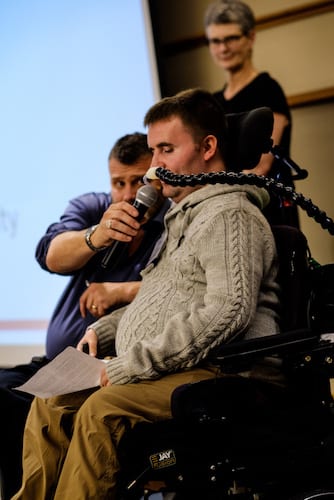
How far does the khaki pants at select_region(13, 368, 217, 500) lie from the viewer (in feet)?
5.06

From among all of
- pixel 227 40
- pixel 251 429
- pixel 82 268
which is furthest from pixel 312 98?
pixel 251 429

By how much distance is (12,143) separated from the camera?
325 cm

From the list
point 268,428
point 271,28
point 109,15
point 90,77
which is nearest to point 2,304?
point 90,77

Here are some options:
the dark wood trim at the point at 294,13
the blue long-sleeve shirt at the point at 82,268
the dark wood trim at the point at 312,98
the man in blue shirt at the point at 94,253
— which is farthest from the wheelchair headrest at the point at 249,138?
the dark wood trim at the point at 294,13

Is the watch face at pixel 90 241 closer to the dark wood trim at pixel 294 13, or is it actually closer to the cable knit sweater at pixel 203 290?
the cable knit sweater at pixel 203 290

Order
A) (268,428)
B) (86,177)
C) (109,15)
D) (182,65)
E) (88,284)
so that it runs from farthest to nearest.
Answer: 1. (182,65)
2. (109,15)
3. (86,177)
4. (88,284)
5. (268,428)

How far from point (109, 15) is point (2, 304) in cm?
122

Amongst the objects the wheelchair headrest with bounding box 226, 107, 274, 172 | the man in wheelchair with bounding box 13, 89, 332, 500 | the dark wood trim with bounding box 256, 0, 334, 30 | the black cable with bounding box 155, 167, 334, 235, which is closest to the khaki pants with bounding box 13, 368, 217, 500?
the man in wheelchair with bounding box 13, 89, 332, 500

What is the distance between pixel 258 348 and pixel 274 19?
2.08 metres

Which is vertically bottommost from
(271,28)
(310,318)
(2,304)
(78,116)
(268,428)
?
(2,304)

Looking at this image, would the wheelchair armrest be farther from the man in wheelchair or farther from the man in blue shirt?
the man in blue shirt

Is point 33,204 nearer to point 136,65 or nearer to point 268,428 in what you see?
point 136,65

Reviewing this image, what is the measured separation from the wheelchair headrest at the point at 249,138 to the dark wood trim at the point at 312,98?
47.3 inches

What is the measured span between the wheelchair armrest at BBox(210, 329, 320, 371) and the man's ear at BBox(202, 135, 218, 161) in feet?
1.86
